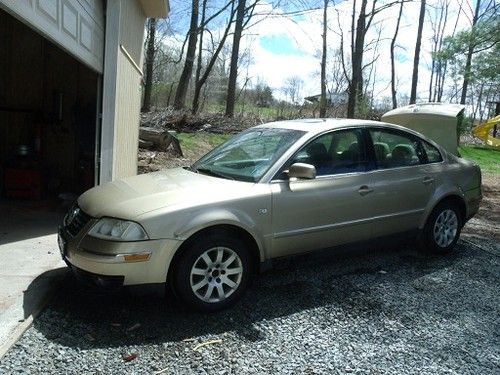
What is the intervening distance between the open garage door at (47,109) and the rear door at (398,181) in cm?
553

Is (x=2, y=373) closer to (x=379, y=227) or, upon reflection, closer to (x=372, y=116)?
(x=379, y=227)

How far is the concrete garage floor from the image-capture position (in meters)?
3.79

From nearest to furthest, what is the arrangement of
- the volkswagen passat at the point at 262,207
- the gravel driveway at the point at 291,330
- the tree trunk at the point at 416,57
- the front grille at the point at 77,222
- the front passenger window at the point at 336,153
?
the gravel driveway at the point at 291,330 → the volkswagen passat at the point at 262,207 → the front grille at the point at 77,222 → the front passenger window at the point at 336,153 → the tree trunk at the point at 416,57

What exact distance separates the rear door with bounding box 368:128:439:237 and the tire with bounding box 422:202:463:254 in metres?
0.26

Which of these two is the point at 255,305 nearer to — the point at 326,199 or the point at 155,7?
the point at 326,199

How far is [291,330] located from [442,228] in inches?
113

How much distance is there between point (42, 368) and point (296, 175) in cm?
251

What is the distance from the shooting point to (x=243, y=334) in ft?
12.4

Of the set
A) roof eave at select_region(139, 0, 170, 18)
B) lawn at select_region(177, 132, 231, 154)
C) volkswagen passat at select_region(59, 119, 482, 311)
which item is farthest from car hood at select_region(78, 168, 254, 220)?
lawn at select_region(177, 132, 231, 154)

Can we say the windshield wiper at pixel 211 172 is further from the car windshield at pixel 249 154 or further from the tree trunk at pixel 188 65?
the tree trunk at pixel 188 65

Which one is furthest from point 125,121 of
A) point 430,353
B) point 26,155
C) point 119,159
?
point 430,353

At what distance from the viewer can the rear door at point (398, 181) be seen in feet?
17.0

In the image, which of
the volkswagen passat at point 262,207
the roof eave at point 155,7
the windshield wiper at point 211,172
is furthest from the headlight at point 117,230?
the roof eave at point 155,7

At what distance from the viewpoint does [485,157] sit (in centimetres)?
2083
